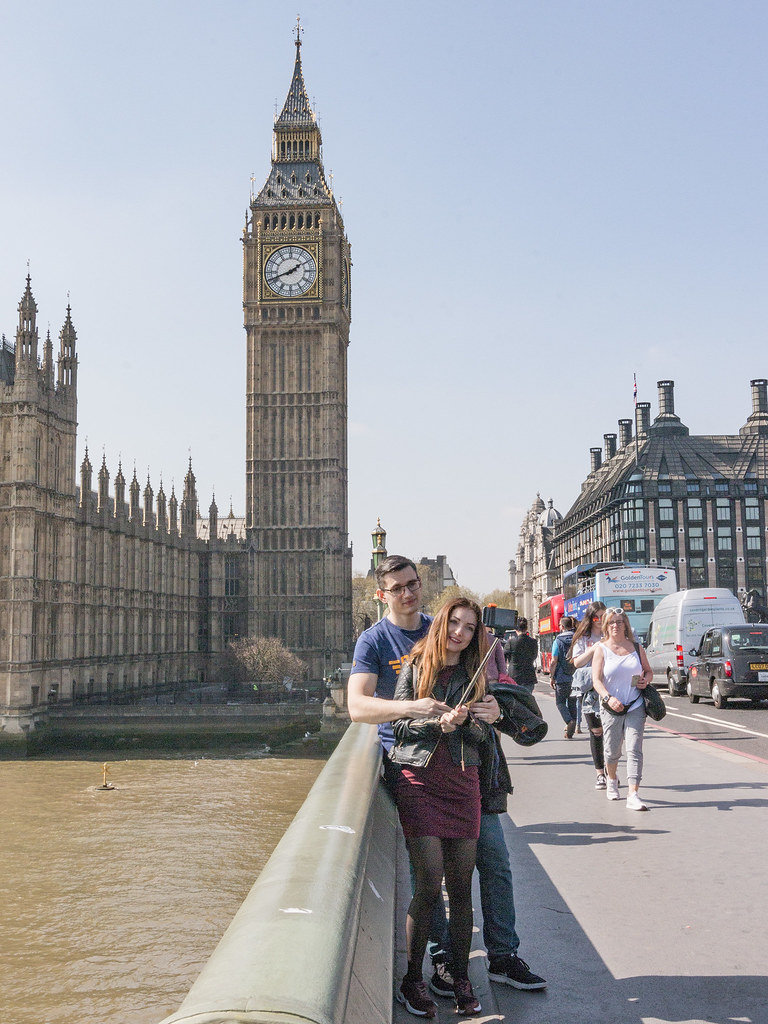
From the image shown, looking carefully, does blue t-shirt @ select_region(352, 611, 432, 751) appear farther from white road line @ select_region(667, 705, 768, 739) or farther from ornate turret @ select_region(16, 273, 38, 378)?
ornate turret @ select_region(16, 273, 38, 378)

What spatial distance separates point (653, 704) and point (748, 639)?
1223 cm

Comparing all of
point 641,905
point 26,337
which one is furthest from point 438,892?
point 26,337

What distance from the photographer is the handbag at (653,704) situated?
335 inches

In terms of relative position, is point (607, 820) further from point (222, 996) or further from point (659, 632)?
point (659, 632)

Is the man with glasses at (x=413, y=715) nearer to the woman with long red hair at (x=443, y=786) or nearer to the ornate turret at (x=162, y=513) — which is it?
the woman with long red hair at (x=443, y=786)

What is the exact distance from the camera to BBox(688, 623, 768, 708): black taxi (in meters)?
18.9

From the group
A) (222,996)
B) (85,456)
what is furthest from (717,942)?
(85,456)

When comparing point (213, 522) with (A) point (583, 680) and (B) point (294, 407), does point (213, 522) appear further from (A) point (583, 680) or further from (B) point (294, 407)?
(A) point (583, 680)

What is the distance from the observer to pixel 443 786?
4234 mm

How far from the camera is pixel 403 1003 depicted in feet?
13.5

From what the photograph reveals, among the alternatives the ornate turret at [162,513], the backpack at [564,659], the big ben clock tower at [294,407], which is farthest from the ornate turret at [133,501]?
the backpack at [564,659]

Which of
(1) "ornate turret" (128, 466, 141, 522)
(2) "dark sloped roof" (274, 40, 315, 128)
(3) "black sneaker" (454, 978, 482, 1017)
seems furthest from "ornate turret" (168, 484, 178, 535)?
(3) "black sneaker" (454, 978, 482, 1017)

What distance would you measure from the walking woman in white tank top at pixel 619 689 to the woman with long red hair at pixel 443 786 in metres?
4.45

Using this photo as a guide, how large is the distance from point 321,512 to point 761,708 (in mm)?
58734
